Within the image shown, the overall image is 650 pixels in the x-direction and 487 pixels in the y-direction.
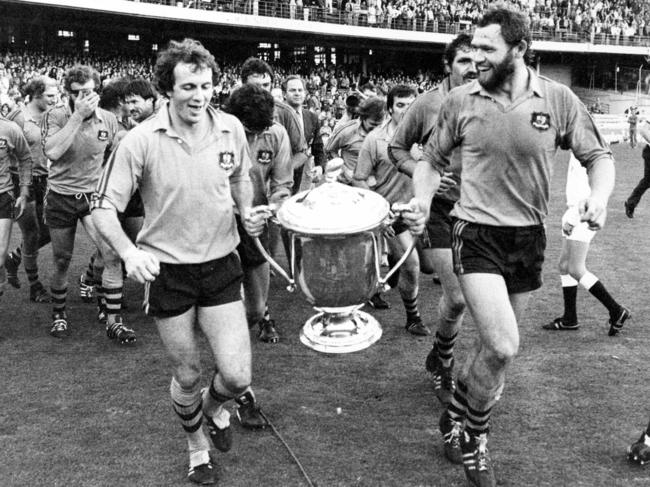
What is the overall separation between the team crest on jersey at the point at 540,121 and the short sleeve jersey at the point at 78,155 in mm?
4190

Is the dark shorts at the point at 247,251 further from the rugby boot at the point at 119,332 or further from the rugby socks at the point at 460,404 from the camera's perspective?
the rugby socks at the point at 460,404

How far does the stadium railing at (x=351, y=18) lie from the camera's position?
27.9 m

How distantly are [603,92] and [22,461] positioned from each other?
44102mm

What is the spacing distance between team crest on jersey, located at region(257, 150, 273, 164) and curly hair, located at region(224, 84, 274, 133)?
8.4 inches

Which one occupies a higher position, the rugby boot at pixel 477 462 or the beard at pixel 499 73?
the beard at pixel 499 73

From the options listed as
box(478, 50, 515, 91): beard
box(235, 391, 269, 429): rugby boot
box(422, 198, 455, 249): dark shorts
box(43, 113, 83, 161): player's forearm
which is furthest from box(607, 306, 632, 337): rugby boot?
box(43, 113, 83, 161): player's forearm

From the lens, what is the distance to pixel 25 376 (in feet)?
19.0

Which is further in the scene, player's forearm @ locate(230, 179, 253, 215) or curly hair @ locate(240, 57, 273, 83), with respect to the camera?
curly hair @ locate(240, 57, 273, 83)

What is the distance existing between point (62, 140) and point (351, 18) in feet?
90.2

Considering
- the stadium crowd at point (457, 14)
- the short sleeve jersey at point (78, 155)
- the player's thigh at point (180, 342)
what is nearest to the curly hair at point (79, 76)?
the short sleeve jersey at point (78, 155)

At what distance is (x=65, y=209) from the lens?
6.74 meters

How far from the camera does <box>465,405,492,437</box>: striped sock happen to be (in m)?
4.00

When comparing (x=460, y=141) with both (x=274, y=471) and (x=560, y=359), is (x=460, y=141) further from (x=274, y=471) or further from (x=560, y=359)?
(x=560, y=359)

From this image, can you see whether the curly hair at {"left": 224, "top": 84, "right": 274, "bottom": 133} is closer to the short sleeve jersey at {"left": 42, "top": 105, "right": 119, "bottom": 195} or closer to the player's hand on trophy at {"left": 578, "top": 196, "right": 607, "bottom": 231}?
the short sleeve jersey at {"left": 42, "top": 105, "right": 119, "bottom": 195}
